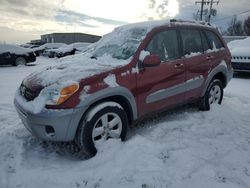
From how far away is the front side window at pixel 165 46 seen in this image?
454cm

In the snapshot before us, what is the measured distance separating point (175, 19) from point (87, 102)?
252 centimetres

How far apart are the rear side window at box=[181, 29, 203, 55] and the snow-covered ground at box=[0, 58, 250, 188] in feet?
4.13

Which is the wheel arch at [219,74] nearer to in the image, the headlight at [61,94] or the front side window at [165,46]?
the front side window at [165,46]

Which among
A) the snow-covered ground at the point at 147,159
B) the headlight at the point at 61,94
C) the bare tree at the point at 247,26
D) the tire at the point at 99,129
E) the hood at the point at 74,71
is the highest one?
the bare tree at the point at 247,26

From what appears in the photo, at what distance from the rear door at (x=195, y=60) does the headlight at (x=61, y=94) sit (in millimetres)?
2229

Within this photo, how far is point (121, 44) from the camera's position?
15.3ft

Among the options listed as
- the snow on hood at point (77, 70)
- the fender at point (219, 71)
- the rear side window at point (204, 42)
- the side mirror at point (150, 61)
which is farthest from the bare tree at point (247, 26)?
the snow on hood at point (77, 70)

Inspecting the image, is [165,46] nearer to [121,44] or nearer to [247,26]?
[121,44]

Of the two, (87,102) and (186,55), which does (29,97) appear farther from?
(186,55)

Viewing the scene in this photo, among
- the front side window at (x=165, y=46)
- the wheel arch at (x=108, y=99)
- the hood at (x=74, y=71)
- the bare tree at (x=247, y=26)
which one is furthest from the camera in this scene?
the bare tree at (x=247, y=26)

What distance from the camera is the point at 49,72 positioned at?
13.5 ft

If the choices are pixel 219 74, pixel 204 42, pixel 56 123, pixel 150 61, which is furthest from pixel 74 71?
pixel 219 74

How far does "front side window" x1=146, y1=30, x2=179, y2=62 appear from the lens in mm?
4537

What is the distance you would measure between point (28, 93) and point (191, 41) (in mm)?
2998
